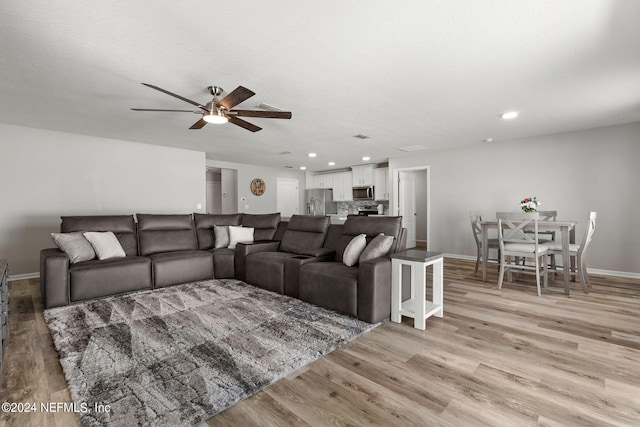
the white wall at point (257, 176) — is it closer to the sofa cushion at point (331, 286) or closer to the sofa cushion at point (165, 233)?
the sofa cushion at point (165, 233)

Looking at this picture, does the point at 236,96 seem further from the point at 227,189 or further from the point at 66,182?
the point at 227,189

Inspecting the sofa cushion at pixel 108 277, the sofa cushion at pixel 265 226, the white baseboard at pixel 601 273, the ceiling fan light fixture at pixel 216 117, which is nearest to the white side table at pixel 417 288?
the ceiling fan light fixture at pixel 216 117

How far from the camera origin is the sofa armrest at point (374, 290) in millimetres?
2559

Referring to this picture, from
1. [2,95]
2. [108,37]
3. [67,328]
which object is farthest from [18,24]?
[67,328]

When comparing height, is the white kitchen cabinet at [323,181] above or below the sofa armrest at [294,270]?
above

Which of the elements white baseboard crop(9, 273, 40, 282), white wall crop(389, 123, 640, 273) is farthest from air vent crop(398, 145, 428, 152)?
white baseboard crop(9, 273, 40, 282)

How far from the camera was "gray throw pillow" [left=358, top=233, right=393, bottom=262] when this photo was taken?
2.81 meters

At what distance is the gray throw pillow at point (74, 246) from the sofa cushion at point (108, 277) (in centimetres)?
9

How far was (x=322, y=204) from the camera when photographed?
30.1 feet

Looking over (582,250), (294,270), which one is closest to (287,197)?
(294,270)

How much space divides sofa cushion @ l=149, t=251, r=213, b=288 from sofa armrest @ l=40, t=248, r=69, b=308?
0.87 m

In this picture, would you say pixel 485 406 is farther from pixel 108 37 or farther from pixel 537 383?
pixel 108 37

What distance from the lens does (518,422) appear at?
143 cm

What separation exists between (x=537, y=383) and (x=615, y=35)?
2424mm
